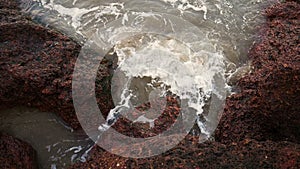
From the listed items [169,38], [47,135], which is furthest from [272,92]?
Answer: [47,135]

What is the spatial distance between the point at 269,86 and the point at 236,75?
3.84 feet

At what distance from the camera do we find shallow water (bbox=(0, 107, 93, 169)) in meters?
5.39

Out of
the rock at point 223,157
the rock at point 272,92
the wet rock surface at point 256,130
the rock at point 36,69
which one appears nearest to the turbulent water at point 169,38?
the rock at point 272,92

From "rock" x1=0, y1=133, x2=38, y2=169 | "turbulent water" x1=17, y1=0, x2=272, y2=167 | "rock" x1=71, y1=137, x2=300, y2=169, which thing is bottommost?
"rock" x1=0, y1=133, x2=38, y2=169

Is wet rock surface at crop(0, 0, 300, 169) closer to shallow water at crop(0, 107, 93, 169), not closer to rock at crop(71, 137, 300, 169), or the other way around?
rock at crop(71, 137, 300, 169)

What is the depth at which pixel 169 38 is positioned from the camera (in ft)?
21.0

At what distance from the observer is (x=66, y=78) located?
5.45m

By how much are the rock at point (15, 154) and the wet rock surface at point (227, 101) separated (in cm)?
1

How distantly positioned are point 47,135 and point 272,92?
9.82ft

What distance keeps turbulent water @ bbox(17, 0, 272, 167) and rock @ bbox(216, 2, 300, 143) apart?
25cm

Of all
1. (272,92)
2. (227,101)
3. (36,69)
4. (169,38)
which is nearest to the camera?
(272,92)

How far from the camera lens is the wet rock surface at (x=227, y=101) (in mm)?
4625

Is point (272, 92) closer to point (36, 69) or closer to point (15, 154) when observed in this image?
point (36, 69)

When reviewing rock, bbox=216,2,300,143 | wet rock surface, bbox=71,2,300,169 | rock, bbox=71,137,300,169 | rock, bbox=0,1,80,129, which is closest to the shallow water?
rock, bbox=0,1,80,129
